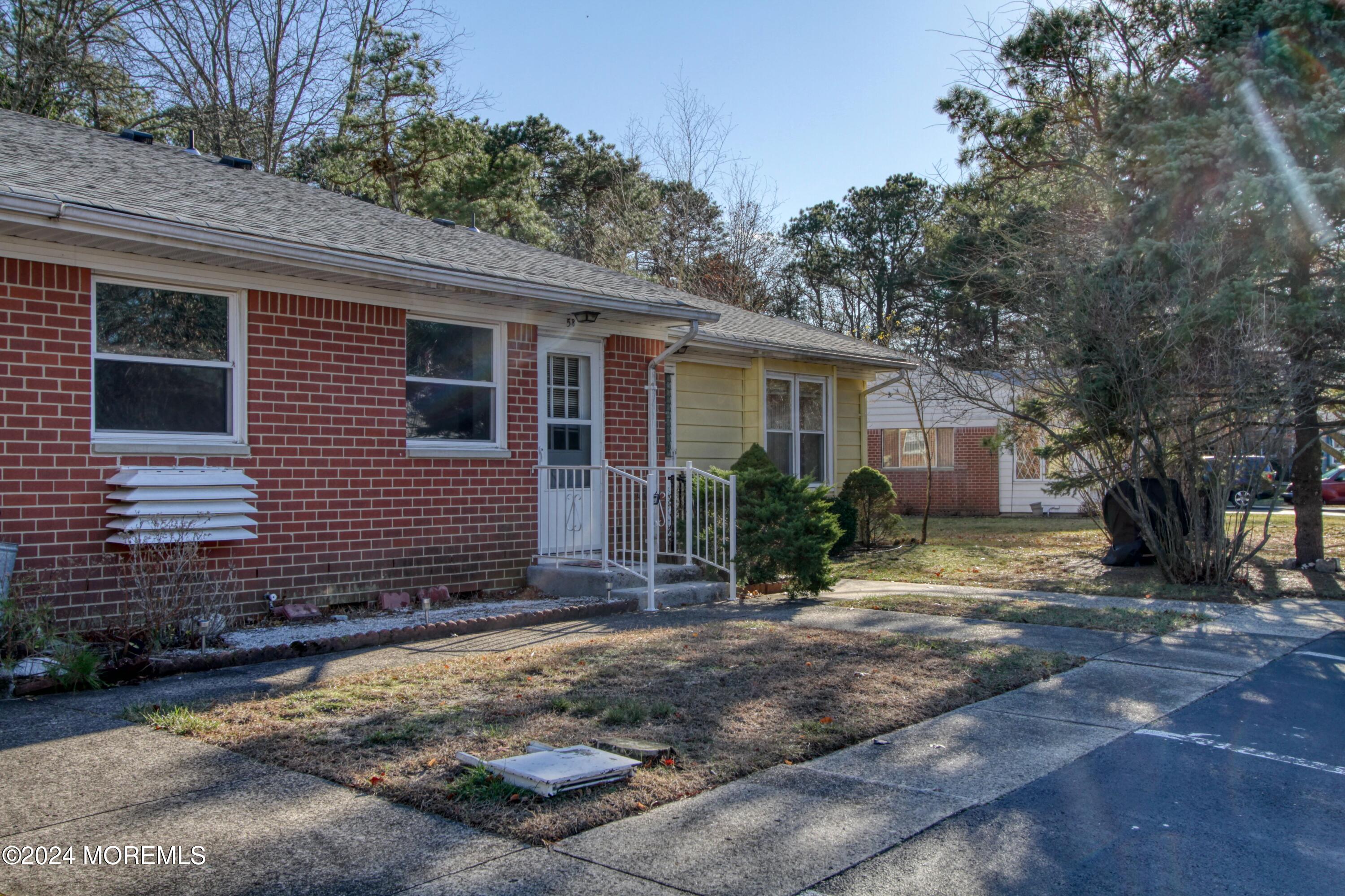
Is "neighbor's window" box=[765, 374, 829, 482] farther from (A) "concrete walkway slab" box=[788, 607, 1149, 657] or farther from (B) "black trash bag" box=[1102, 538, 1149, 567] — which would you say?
(A) "concrete walkway slab" box=[788, 607, 1149, 657]

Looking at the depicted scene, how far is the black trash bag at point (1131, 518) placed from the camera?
11.8m

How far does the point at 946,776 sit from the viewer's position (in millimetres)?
4438

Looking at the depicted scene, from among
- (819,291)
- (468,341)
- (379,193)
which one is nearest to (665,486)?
(468,341)

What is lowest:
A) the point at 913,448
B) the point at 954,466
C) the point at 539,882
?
the point at 539,882

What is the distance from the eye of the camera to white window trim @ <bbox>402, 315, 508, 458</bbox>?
9.24 metres

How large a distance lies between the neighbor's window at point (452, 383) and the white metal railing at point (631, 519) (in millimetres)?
894

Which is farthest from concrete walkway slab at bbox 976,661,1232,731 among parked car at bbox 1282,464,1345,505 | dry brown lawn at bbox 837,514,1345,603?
parked car at bbox 1282,464,1345,505

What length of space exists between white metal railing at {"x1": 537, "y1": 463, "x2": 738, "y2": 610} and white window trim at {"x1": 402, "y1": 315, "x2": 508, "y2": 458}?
0.65 metres

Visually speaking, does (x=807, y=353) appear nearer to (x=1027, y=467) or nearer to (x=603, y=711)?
(x=603, y=711)

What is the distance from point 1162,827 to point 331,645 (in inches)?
214

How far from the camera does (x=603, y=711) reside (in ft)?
17.5

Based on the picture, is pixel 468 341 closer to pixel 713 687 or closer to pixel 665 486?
pixel 665 486

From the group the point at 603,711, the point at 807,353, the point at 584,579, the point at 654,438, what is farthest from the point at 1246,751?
the point at 807,353

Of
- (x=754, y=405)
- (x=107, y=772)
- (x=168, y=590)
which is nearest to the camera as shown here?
(x=107, y=772)
